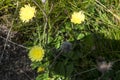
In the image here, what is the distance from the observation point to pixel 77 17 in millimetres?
2055

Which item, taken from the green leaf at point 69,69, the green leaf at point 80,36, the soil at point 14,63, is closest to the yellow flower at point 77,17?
the green leaf at point 80,36

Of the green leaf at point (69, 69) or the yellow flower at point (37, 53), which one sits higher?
the yellow flower at point (37, 53)

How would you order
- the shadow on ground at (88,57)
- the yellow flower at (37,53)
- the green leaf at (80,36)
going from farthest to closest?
the green leaf at (80,36)
the shadow on ground at (88,57)
the yellow flower at (37,53)

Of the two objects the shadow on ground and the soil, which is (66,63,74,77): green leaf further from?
the soil

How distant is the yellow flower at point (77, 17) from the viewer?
2039 mm

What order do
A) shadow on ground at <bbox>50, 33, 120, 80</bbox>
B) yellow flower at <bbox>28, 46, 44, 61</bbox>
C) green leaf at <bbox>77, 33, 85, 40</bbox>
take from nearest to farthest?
yellow flower at <bbox>28, 46, 44, 61</bbox>
shadow on ground at <bbox>50, 33, 120, 80</bbox>
green leaf at <bbox>77, 33, 85, 40</bbox>

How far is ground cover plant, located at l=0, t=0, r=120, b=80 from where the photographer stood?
6.61ft

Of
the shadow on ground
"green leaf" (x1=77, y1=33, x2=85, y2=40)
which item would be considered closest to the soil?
the shadow on ground

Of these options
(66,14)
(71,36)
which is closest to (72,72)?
(71,36)

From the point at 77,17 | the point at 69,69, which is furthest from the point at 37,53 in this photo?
the point at 77,17

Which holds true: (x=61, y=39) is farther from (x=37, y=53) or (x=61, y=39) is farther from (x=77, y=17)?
(x=37, y=53)

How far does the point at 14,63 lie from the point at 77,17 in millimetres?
520

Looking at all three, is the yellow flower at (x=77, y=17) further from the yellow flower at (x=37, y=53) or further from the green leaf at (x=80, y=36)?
the yellow flower at (x=37, y=53)

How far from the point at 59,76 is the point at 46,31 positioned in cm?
33
